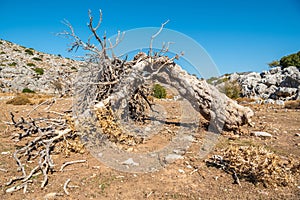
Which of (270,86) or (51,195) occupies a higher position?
(270,86)

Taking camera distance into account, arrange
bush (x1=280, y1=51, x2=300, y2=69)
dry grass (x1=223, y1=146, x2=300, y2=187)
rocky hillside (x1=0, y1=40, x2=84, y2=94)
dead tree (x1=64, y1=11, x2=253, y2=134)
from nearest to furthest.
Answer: dry grass (x1=223, y1=146, x2=300, y2=187) → dead tree (x1=64, y1=11, x2=253, y2=134) → rocky hillside (x1=0, y1=40, x2=84, y2=94) → bush (x1=280, y1=51, x2=300, y2=69)

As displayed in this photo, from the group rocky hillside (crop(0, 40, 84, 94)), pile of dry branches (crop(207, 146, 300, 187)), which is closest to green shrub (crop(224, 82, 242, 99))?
rocky hillside (crop(0, 40, 84, 94))

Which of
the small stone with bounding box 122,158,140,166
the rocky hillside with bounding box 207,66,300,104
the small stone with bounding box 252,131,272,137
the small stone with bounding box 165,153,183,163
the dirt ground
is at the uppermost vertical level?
the rocky hillside with bounding box 207,66,300,104

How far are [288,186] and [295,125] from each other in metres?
4.59

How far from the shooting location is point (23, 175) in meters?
3.66

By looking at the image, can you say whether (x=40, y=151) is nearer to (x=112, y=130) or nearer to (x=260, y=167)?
(x=112, y=130)

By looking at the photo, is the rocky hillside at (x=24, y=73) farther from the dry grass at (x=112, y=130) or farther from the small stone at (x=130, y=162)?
the small stone at (x=130, y=162)

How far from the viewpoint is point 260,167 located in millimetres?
3531

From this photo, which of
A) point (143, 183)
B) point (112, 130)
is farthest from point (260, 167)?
point (112, 130)

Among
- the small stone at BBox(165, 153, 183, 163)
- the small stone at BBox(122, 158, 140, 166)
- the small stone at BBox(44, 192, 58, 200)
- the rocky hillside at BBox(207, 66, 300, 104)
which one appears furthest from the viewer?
the rocky hillside at BBox(207, 66, 300, 104)

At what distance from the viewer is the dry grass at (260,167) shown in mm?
3420

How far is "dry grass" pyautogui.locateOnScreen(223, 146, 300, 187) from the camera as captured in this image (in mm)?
3420

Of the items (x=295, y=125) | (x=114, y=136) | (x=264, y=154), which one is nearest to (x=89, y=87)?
(x=114, y=136)

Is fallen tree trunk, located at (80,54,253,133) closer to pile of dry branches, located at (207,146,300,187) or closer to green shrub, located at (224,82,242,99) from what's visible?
pile of dry branches, located at (207,146,300,187)
